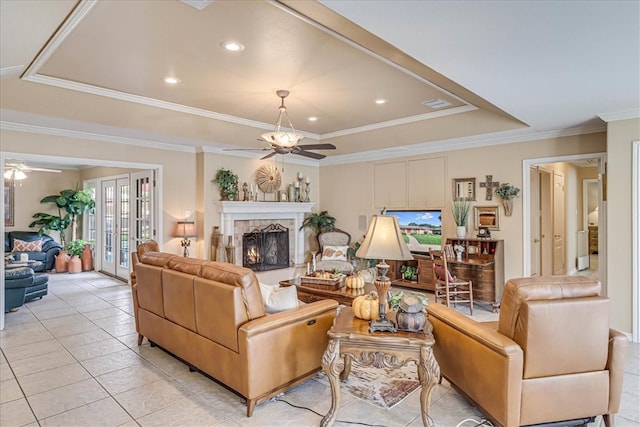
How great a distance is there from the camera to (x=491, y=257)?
5.42m

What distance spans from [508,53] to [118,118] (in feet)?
14.7

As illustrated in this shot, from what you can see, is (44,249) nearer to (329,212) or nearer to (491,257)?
(329,212)

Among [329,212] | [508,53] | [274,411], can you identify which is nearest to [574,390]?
[274,411]

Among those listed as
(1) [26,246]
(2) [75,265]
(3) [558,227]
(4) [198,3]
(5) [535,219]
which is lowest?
(2) [75,265]

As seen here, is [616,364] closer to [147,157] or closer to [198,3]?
[198,3]

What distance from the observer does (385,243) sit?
8.40 ft

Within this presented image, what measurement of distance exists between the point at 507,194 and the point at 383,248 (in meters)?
3.81

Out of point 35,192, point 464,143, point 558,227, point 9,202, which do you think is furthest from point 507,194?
point 9,202

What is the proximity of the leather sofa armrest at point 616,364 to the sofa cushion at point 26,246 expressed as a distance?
9.97 m

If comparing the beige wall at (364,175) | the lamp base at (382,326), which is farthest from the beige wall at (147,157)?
the lamp base at (382,326)

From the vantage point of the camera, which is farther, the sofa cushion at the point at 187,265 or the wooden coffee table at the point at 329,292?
the wooden coffee table at the point at 329,292

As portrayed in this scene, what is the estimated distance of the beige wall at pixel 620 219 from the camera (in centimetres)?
393

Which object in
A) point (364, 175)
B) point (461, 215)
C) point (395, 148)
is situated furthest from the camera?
point (364, 175)

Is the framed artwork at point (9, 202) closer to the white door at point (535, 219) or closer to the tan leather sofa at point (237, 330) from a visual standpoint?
the tan leather sofa at point (237, 330)
